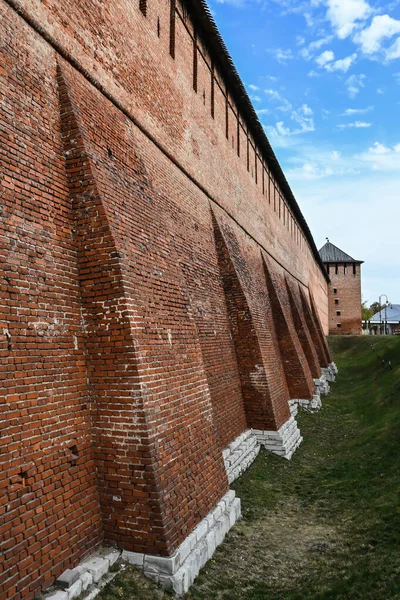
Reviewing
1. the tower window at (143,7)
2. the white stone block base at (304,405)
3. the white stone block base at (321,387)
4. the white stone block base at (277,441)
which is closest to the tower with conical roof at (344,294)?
the white stone block base at (321,387)

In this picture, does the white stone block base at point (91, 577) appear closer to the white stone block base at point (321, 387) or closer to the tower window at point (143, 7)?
the tower window at point (143, 7)

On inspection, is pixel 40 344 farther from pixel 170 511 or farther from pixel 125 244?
pixel 170 511

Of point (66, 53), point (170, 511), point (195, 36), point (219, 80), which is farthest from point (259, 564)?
point (219, 80)

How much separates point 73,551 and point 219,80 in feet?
36.5

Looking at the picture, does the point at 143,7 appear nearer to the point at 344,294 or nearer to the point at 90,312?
the point at 90,312

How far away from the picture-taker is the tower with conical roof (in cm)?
5056

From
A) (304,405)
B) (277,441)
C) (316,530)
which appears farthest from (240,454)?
(304,405)

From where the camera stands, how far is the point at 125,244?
5.03 meters

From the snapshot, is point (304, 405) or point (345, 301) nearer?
point (304, 405)

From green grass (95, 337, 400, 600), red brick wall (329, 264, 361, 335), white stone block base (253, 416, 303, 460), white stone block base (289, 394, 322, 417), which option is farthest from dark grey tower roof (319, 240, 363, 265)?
white stone block base (253, 416, 303, 460)

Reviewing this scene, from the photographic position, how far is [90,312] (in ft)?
15.6

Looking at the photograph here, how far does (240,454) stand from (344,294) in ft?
151

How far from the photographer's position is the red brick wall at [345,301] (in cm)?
5050

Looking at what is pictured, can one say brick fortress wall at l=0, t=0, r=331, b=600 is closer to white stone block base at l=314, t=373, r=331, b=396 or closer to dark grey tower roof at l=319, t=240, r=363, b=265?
white stone block base at l=314, t=373, r=331, b=396
